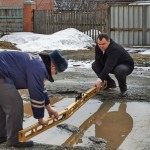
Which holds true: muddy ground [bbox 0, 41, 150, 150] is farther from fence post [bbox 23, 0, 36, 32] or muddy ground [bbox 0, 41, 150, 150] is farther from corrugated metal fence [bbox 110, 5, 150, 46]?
fence post [bbox 23, 0, 36, 32]

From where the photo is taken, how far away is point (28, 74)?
486 centimetres

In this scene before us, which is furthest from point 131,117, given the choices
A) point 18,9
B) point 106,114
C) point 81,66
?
point 18,9

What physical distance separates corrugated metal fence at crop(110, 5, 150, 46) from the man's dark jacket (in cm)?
1108

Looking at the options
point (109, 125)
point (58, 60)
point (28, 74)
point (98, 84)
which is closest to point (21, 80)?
point (28, 74)

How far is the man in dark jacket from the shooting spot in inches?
313

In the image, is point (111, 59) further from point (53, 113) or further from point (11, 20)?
point (11, 20)

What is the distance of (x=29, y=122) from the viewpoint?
6.72 meters

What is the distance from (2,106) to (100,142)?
1439 millimetres

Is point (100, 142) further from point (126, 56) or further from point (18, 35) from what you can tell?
point (18, 35)

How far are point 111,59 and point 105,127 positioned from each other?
1.96 m

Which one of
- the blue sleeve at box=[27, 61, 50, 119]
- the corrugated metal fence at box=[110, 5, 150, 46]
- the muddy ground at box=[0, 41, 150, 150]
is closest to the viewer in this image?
the blue sleeve at box=[27, 61, 50, 119]

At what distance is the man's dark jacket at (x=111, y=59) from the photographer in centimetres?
798

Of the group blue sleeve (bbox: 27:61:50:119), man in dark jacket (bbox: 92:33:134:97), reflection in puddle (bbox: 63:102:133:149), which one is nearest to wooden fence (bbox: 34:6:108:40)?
man in dark jacket (bbox: 92:33:134:97)

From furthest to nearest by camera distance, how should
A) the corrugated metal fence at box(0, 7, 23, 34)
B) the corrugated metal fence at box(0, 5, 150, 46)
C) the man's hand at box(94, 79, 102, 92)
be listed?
the corrugated metal fence at box(0, 7, 23, 34) → the corrugated metal fence at box(0, 5, 150, 46) → the man's hand at box(94, 79, 102, 92)
